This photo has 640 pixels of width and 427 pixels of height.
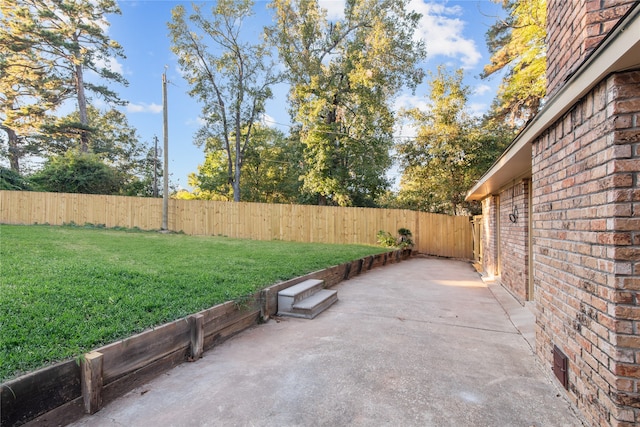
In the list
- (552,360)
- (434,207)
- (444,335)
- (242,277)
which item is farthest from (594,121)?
(434,207)

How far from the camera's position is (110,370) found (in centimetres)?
218

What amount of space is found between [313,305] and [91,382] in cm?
273

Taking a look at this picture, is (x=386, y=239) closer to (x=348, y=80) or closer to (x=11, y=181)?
(x=348, y=80)

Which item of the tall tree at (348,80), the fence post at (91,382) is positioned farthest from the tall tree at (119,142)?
the fence post at (91,382)

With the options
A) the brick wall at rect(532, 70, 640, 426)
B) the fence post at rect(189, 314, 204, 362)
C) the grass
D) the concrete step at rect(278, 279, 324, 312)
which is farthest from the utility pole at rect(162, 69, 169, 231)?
the brick wall at rect(532, 70, 640, 426)

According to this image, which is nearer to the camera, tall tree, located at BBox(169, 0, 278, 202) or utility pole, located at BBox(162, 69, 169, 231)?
utility pole, located at BBox(162, 69, 169, 231)

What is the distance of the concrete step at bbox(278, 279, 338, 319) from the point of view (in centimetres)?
430

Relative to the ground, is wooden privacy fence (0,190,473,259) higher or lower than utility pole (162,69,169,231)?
lower

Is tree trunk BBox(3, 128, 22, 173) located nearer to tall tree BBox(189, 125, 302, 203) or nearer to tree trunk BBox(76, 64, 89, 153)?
tree trunk BBox(76, 64, 89, 153)

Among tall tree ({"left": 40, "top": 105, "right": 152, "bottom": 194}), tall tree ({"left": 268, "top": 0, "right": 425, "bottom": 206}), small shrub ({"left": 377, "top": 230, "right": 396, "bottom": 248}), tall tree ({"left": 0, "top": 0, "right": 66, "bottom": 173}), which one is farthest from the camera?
tall tree ({"left": 40, "top": 105, "right": 152, "bottom": 194})

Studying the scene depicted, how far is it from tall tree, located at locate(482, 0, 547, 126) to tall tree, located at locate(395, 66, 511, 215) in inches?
48.0

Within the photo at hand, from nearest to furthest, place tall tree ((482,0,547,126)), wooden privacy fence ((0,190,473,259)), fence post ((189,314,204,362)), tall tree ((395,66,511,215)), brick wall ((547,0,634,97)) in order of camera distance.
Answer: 1. brick wall ((547,0,634,97))
2. fence post ((189,314,204,362))
3. tall tree ((482,0,547,126))
4. wooden privacy fence ((0,190,473,259))
5. tall tree ((395,66,511,215))

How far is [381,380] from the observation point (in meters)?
2.57

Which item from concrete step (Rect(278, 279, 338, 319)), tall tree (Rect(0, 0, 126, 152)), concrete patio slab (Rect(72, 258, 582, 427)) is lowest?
concrete patio slab (Rect(72, 258, 582, 427))
